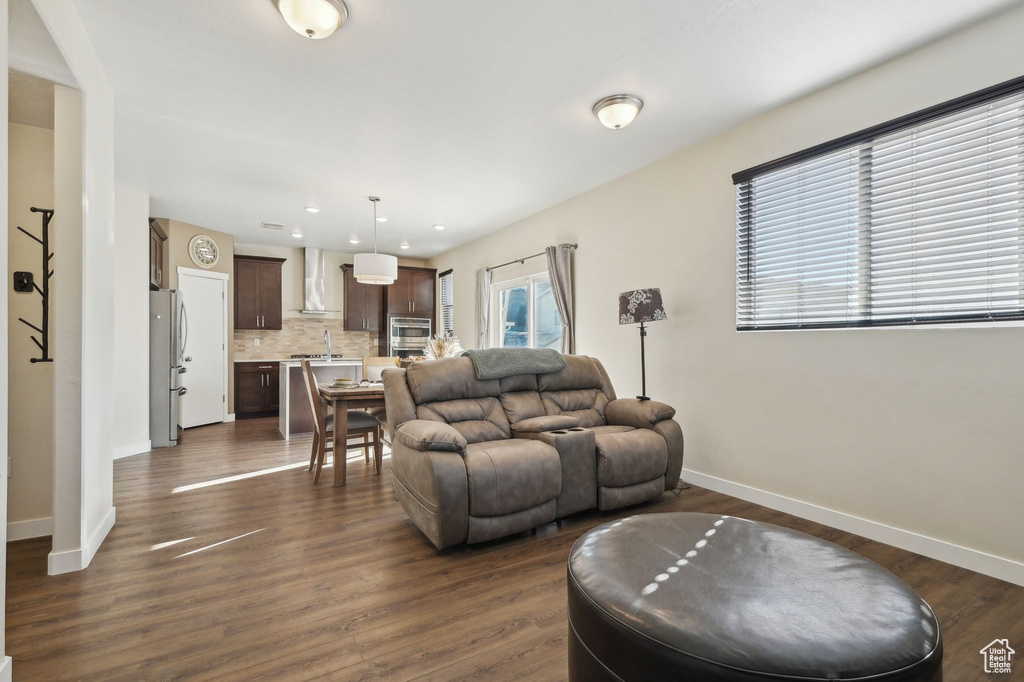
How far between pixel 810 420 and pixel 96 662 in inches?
148

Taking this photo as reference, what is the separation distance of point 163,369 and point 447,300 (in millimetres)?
4273

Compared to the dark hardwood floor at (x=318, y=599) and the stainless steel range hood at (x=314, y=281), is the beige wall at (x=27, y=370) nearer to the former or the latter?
the dark hardwood floor at (x=318, y=599)

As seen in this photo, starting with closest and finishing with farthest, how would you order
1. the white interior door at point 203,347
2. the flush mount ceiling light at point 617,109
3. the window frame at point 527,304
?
the flush mount ceiling light at point 617,109 < the window frame at point 527,304 < the white interior door at point 203,347

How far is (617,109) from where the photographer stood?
10.0ft

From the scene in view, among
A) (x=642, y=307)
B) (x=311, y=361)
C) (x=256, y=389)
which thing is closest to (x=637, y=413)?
(x=642, y=307)

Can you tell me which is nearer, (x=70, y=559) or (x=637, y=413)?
(x=70, y=559)

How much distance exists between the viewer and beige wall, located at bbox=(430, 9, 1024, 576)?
7.57 ft

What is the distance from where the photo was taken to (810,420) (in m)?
3.02

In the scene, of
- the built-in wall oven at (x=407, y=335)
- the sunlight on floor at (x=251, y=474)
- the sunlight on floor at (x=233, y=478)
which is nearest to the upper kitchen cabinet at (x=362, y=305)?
the built-in wall oven at (x=407, y=335)

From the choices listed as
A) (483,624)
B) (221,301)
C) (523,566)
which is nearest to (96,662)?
(483,624)

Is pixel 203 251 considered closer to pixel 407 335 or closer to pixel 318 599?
pixel 407 335

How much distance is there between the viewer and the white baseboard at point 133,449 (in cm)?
456

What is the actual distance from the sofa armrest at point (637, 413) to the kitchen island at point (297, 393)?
3.60 meters

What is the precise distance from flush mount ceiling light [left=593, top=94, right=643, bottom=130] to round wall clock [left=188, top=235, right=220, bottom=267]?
5.93 meters
